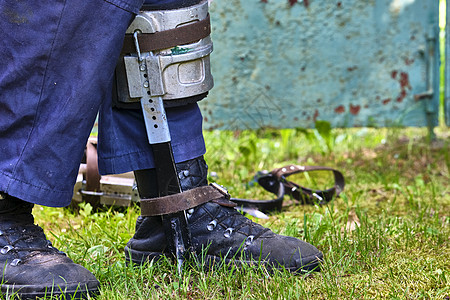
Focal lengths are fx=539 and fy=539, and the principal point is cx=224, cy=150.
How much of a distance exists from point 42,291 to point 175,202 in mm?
404

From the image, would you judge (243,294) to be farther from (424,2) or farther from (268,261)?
(424,2)

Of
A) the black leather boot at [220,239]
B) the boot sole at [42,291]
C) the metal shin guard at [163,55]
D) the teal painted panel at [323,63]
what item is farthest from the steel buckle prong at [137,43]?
the teal painted panel at [323,63]

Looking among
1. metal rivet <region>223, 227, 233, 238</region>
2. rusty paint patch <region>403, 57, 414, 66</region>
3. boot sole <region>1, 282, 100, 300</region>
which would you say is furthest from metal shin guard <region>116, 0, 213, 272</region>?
rusty paint patch <region>403, 57, 414, 66</region>

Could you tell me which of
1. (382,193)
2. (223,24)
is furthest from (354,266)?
(223,24)

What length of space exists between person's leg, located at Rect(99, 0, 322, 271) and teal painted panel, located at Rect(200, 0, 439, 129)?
169 centimetres

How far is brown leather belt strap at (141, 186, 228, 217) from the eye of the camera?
1478 mm

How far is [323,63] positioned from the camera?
3178mm

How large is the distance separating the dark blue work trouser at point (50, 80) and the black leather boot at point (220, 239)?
28 cm

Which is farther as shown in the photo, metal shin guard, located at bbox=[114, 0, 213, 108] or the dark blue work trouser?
metal shin guard, located at bbox=[114, 0, 213, 108]

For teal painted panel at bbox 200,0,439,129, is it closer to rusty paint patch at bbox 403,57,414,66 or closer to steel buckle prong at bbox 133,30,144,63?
rusty paint patch at bbox 403,57,414,66

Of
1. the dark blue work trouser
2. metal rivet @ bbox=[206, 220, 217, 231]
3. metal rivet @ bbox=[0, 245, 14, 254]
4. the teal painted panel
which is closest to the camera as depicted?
the dark blue work trouser

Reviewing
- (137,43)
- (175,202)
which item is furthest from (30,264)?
(137,43)

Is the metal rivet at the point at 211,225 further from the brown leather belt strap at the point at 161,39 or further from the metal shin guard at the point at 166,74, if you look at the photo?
the brown leather belt strap at the point at 161,39

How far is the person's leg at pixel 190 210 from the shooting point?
4.86 feet
